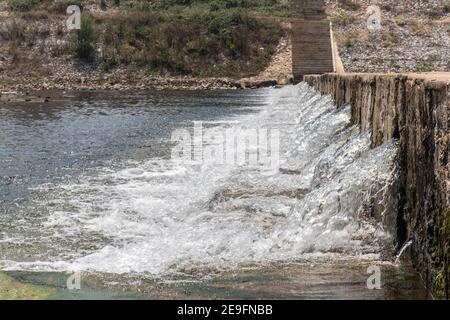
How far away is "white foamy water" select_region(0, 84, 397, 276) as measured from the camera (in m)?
5.50

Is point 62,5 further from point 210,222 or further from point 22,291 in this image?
point 22,291

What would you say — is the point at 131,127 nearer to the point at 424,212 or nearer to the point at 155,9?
the point at 424,212

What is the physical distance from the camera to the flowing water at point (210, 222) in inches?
189

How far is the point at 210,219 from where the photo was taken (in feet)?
22.1

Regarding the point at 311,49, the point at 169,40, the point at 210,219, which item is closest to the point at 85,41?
the point at 169,40

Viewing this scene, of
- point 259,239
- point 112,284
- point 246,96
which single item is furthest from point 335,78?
point 246,96

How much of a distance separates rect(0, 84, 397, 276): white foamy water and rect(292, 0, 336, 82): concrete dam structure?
95.7 ft

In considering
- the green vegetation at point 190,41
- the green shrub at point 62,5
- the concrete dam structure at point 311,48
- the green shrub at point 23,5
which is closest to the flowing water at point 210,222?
the concrete dam structure at point 311,48

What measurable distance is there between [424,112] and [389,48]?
37003 millimetres

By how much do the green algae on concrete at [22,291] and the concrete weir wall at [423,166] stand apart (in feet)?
9.40

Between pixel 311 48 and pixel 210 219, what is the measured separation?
35.6 m

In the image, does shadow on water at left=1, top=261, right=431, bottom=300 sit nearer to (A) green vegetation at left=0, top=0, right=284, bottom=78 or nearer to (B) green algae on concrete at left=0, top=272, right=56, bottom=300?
(B) green algae on concrete at left=0, top=272, right=56, bottom=300

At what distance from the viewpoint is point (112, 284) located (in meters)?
4.80

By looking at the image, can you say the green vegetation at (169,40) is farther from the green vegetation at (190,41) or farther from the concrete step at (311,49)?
the concrete step at (311,49)
